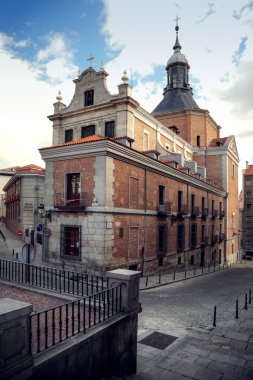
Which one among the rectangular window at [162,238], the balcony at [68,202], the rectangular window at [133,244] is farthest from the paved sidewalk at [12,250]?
the rectangular window at [162,238]

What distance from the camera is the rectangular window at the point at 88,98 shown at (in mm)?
26591

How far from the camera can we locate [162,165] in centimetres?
2183

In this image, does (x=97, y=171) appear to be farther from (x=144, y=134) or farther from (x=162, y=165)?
(x=144, y=134)

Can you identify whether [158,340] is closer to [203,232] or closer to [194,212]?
[194,212]

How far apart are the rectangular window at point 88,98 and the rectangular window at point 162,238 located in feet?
45.5

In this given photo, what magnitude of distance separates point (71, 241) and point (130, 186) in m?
5.35

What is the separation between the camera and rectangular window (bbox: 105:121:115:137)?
2544 centimetres

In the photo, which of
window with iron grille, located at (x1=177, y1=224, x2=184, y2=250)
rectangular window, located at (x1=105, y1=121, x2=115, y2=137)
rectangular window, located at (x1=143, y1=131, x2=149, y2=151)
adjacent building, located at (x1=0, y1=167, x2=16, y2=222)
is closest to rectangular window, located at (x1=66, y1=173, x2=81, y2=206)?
rectangular window, located at (x1=105, y1=121, x2=115, y2=137)

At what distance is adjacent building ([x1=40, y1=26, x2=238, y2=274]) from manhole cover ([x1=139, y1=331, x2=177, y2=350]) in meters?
6.90

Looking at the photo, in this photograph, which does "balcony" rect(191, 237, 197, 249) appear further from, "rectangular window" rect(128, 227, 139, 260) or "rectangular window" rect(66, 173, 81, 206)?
"rectangular window" rect(66, 173, 81, 206)

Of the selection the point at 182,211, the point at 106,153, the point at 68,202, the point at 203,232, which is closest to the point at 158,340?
the point at 106,153

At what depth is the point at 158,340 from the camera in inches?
360

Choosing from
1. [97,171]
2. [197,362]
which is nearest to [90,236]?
[97,171]

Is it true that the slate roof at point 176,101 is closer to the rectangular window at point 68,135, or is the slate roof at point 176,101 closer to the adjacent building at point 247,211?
the rectangular window at point 68,135
